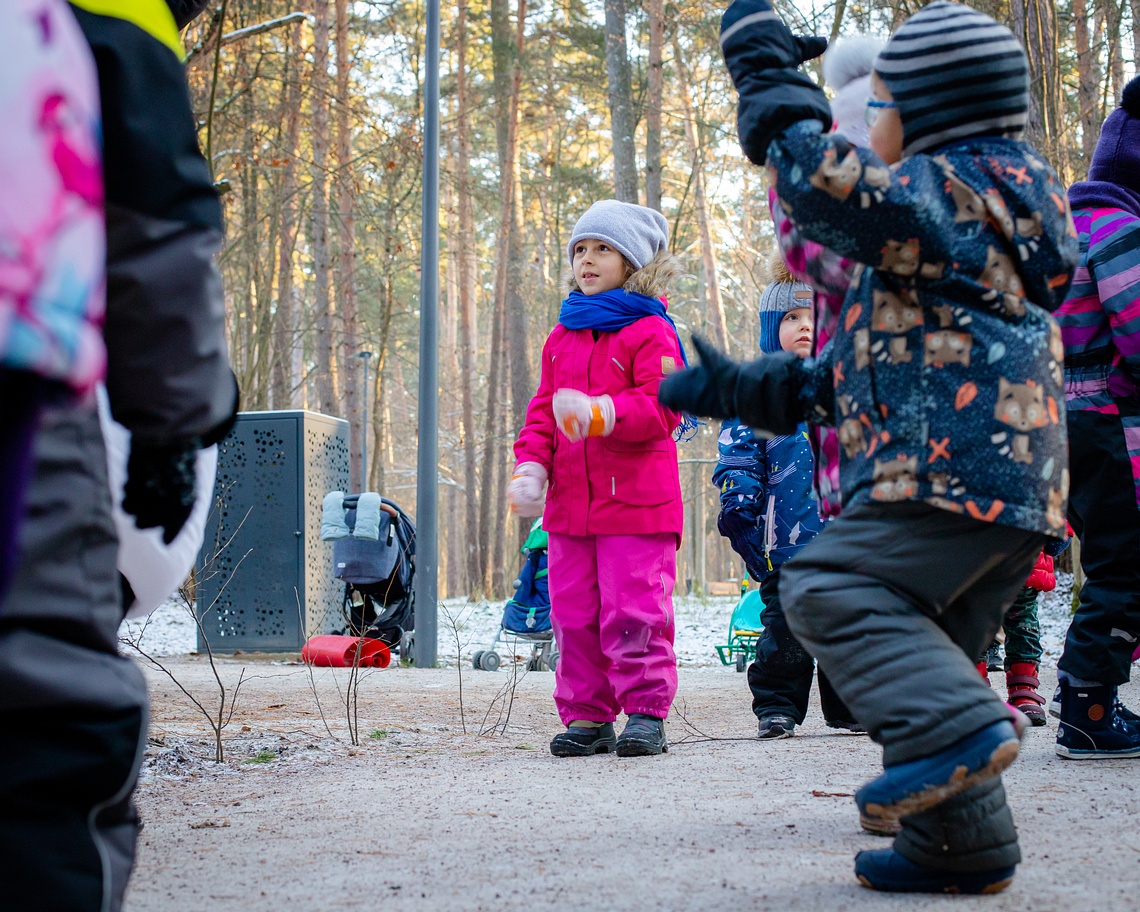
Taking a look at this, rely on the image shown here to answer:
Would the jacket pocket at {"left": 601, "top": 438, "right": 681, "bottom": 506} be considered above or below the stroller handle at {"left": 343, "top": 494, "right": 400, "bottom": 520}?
above

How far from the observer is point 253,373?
58.8 ft

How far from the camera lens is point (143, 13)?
156 centimetres

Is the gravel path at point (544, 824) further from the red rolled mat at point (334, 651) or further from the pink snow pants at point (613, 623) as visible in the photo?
the red rolled mat at point (334, 651)

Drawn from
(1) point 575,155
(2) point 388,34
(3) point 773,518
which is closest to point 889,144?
(3) point 773,518

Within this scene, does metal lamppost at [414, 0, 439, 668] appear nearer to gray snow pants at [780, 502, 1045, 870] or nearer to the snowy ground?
the snowy ground

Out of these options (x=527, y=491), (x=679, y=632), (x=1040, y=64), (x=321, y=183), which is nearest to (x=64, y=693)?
(x=527, y=491)

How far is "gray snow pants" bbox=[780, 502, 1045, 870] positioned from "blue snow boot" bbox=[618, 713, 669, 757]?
190 centimetres

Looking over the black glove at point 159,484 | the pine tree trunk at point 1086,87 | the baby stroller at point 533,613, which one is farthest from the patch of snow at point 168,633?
the pine tree trunk at point 1086,87

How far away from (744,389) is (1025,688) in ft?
9.72

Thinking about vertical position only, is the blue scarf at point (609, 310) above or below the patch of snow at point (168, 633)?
above

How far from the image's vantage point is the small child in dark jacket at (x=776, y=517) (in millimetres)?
4473

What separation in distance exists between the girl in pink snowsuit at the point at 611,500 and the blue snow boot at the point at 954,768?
2.03m

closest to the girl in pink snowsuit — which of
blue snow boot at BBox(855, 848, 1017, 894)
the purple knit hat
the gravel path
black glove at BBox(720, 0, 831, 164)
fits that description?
the gravel path

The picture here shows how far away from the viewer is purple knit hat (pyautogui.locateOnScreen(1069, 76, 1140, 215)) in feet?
12.4
